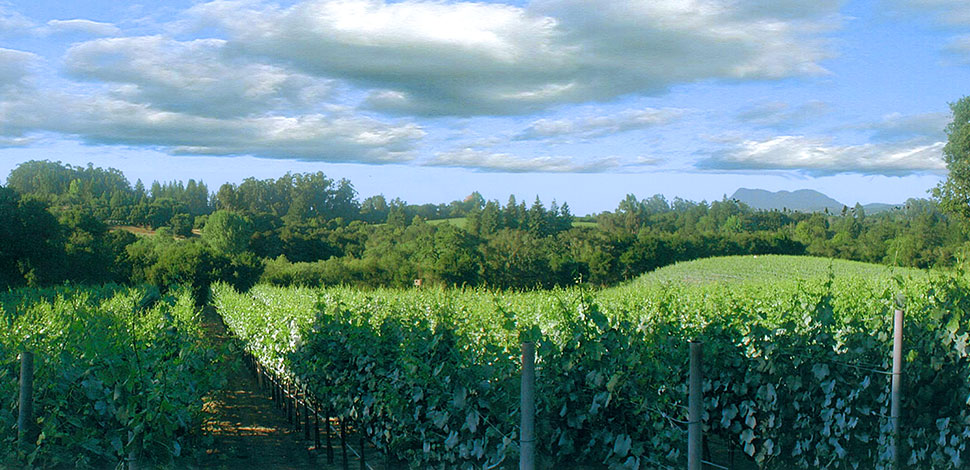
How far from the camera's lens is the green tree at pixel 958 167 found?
29.4m

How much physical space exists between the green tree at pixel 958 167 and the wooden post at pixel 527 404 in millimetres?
34518

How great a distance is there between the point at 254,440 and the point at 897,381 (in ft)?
21.3

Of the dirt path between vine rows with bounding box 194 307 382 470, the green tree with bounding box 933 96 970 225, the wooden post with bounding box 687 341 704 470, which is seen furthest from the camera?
the green tree with bounding box 933 96 970 225

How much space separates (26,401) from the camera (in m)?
3.35

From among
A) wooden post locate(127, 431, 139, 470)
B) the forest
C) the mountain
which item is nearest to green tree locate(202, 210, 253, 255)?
the forest

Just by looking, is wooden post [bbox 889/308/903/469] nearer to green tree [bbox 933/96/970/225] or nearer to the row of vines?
the row of vines

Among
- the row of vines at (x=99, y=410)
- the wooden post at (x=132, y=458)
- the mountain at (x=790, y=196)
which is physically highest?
the mountain at (x=790, y=196)

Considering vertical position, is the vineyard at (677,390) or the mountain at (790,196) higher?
the mountain at (790,196)

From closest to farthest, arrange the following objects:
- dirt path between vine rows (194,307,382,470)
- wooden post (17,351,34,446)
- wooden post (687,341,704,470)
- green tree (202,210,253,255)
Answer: wooden post (687,341,704,470), wooden post (17,351,34,446), dirt path between vine rows (194,307,382,470), green tree (202,210,253,255)

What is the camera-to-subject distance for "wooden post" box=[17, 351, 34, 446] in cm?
327

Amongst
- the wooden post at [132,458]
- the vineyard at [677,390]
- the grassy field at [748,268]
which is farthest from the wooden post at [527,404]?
the grassy field at [748,268]

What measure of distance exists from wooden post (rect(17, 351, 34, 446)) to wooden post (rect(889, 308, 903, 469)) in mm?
4744

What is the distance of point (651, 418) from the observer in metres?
3.44

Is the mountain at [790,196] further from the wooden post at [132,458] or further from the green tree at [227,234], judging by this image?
the wooden post at [132,458]
